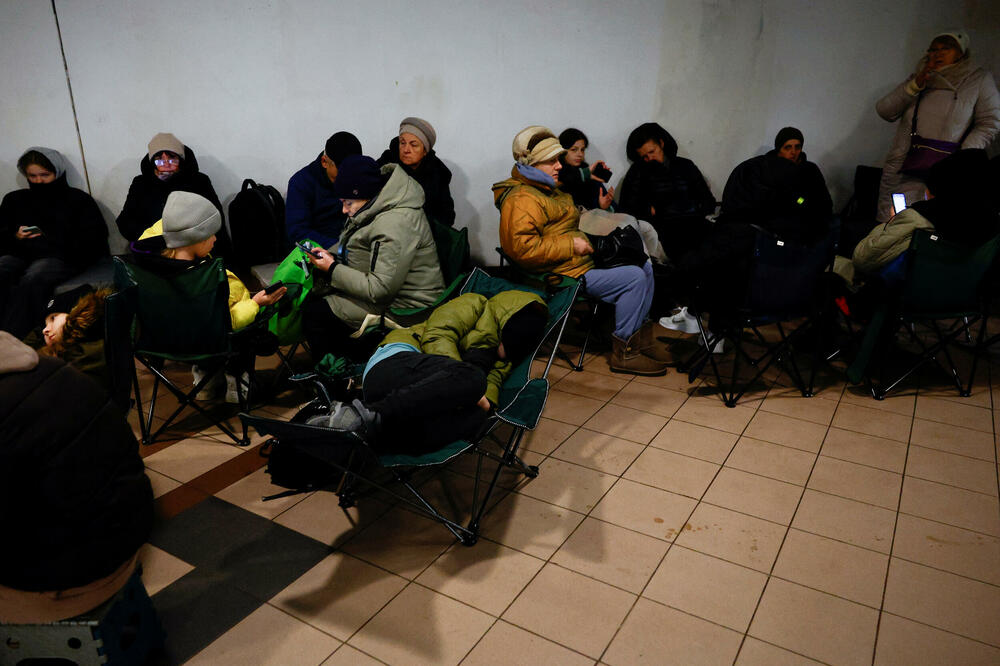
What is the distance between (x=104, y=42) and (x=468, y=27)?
2411mm

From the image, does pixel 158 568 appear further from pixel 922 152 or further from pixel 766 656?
pixel 922 152

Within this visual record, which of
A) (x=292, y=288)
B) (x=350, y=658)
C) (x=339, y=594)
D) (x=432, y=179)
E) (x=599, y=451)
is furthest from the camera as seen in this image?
(x=432, y=179)

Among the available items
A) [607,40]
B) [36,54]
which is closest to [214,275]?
[36,54]

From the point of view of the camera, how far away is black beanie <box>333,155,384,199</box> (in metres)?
3.26

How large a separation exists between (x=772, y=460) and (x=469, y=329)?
5.10 ft

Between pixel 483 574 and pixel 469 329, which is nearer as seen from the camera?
pixel 483 574

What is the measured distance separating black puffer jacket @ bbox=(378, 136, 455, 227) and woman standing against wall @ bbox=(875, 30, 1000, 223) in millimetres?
3053

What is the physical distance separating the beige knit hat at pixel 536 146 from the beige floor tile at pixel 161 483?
248cm

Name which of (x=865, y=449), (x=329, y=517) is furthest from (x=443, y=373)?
(x=865, y=449)

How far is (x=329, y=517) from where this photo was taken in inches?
107

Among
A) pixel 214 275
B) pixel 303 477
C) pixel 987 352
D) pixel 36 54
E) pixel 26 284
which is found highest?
pixel 36 54

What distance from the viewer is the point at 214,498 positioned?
287 cm

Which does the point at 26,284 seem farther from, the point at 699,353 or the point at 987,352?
the point at 987,352

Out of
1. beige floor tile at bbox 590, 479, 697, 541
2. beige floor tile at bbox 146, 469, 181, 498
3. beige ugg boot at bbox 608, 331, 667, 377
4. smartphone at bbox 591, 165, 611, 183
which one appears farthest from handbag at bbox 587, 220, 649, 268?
beige floor tile at bbox 146, 469, 181, 498
